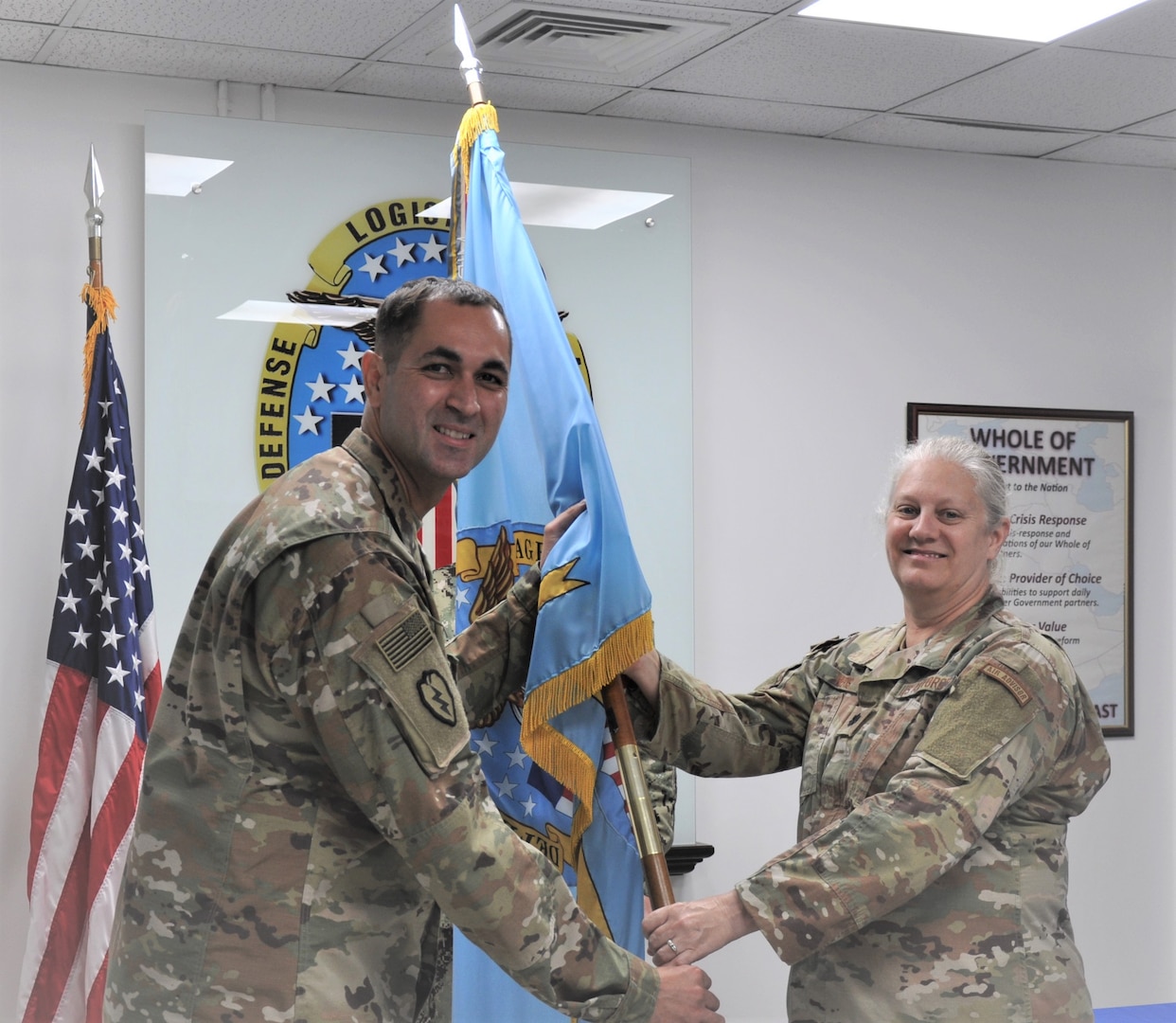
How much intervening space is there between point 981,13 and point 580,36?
92 cm

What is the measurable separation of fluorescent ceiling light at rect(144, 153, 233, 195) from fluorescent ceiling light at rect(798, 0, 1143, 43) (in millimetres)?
1531

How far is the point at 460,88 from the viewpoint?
3.66 metres

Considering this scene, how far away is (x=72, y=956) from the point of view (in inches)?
127

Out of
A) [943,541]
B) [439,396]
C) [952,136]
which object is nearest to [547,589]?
[439,396]

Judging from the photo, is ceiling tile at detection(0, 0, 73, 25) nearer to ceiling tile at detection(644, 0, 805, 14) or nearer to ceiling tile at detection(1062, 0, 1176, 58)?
ceiling tile at detection(644, 0, 805, 14)

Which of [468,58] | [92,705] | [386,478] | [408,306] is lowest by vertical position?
[92,705]

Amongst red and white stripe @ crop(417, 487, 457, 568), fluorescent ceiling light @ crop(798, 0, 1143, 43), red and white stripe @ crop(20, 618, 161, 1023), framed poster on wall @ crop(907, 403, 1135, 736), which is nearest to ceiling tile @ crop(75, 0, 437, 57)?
fluorescent ceiling light @ crop(798, 0, 1143, 43)

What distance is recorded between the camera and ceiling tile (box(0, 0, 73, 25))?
3.00 metres

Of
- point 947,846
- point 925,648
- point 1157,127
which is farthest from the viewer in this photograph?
point 1157,127

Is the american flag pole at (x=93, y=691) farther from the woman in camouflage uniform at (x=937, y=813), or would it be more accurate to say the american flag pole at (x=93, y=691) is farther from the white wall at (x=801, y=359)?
the woman in camouflage uniform at (x=937, y=813)

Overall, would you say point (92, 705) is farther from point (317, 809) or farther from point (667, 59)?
point (667, 59)

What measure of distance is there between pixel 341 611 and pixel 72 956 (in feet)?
7.01

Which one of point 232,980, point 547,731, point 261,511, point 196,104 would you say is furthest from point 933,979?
point 196,104

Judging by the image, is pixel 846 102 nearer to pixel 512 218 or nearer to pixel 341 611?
pixel 512 218
